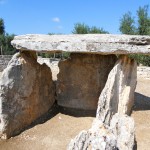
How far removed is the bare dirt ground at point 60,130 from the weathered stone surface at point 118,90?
0.70 metres

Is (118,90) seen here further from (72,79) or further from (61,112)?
(61,112)

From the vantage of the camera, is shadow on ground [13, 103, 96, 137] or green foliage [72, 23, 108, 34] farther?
green foliage [72, 23, 108, 34]

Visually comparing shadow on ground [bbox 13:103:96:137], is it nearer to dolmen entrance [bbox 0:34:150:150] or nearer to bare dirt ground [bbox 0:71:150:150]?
bare dirt ground [bbox 0:71:150:150]

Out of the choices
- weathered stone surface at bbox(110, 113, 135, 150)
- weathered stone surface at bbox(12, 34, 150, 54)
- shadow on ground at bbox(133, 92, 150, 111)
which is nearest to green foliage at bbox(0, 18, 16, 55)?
shadow on ground at bbox(133, 92, 150, 111)

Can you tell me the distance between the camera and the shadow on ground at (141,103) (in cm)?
1147

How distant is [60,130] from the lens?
10.3m

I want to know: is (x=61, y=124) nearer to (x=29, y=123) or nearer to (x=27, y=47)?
(x=29, y=123)

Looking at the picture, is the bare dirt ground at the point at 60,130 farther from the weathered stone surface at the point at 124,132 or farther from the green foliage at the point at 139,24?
the green foliage at the point at 139,24

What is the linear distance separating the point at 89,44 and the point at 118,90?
1731mm

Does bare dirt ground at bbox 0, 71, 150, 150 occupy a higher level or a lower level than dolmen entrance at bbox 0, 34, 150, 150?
lower

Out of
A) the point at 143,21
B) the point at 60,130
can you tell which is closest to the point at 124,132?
the point at 60,130

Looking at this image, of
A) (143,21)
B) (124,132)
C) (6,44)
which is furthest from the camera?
(6,44)

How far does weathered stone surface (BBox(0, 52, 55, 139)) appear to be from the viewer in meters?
→ 9.95

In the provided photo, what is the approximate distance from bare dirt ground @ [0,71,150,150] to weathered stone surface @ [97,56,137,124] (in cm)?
70
